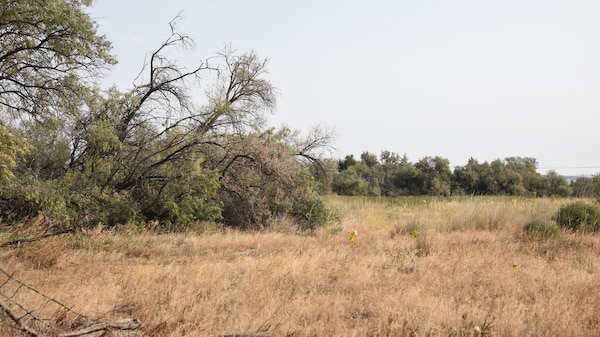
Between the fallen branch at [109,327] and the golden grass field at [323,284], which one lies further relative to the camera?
the golden grass field at [323,284]

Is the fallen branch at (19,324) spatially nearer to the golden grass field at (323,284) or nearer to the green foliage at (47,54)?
the golden grass field at (323,284)

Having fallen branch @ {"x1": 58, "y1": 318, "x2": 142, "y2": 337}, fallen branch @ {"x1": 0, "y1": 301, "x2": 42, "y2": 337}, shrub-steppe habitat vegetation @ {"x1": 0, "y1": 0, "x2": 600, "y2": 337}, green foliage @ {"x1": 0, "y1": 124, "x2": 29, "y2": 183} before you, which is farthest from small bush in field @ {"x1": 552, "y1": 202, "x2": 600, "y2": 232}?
green foliage @ {"x1": 0, "y1": 124, "x2": 29, "y2": 183}

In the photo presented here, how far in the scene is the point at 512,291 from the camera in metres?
5.51

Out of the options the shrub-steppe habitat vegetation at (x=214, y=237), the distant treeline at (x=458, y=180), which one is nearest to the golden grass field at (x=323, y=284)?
the shrub-steppe habitat vegetation at (x=214, y=237)

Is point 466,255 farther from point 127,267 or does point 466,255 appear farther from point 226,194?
point 226,194

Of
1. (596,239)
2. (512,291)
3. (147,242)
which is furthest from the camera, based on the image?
(596,239)

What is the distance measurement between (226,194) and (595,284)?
9.38m

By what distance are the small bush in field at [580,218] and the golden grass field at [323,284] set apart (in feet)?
4.57

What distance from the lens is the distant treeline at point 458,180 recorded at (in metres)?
33.2

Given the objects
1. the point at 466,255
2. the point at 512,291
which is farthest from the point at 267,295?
the point at 466,255

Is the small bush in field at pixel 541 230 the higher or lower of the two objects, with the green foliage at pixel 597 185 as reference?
lower

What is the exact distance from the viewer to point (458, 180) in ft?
118

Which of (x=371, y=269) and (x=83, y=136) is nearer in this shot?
(x=371, y=269)

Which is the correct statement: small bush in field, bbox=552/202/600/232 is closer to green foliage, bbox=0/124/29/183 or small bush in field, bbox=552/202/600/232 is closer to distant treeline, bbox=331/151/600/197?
green foliage, bbox=0/124/29/183
